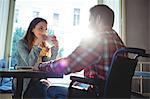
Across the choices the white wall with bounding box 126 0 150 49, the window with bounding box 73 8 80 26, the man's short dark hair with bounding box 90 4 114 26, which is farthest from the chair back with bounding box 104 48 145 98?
the white wall with bounding box 126 0 150 49

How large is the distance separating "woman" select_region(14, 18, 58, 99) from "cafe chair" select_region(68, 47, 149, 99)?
0.55 m

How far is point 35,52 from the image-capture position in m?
2.04

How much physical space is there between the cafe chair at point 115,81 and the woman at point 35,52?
0.55 m

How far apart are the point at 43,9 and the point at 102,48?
235cm

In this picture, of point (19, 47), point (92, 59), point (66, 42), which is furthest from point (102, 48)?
point (66, 42)

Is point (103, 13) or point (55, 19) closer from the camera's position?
point (103, 13)

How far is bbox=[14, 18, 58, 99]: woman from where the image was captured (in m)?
1.73

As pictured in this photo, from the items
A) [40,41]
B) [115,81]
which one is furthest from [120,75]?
[40,41]

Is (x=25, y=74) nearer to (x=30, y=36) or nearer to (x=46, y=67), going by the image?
(x=46, y=67)

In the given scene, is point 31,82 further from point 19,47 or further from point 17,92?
point 19,47

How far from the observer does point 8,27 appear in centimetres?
319

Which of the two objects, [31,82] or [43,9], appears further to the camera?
[43,9]

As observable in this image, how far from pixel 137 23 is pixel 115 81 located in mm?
2663

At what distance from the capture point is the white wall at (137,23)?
3.54 meters
